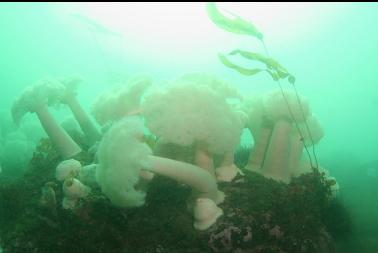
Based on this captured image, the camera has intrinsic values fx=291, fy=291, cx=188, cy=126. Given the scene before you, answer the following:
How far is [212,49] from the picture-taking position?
6650 centimetres

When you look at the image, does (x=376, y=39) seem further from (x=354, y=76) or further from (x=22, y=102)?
(x=22, y=102)

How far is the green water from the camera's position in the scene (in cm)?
4231

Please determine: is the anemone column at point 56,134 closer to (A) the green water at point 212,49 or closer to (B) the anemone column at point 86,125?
(B) the anemone column at point 86,125

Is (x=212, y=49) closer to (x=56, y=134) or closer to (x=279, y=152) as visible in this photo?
(x=56, y=134)

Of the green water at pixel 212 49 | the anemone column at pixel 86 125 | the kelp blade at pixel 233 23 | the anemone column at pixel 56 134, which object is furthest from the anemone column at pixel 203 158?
the green water at pixel 212 49

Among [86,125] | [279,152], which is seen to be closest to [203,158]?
[279,152]

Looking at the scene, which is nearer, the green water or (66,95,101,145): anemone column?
(66,95,101,145): anemone column

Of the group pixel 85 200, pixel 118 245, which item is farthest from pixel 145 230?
pixel 85 200

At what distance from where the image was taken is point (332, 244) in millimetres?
4645

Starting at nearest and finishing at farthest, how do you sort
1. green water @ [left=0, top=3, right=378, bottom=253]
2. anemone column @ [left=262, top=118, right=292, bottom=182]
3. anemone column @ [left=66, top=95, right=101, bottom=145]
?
anemone column @ [left=262, top=118, right=292, bottom=182]
anemone column @ [left=66, top=95, right=101, bottom=145]
green water @ [left=0, top=3, right=378, bottom=253]

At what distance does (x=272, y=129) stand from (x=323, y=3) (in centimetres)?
4323

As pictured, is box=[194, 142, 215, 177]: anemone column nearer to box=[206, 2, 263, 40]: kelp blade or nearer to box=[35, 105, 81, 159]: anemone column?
box=[206, 2, 263, 40]: kelp blade

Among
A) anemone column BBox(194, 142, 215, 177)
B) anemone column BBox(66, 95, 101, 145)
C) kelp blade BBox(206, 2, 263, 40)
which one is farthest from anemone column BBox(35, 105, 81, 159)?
kelp blade BBox(206, 2, 263, 40)

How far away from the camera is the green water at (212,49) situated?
42309 millimetres
